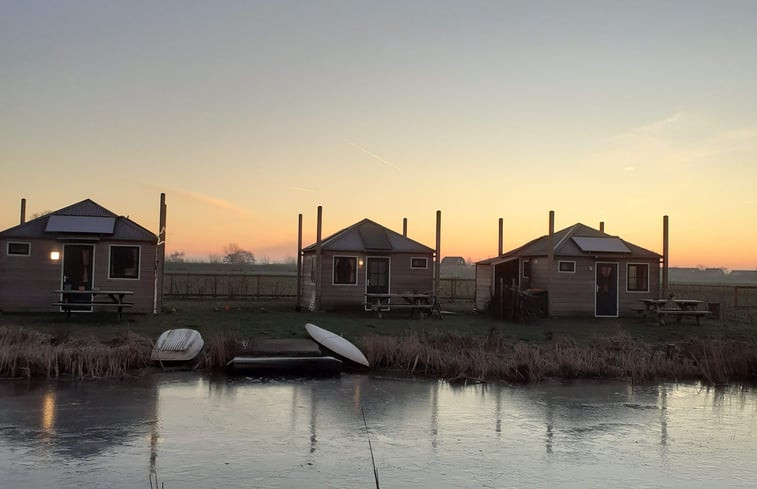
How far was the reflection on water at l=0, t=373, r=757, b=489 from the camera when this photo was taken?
6.11 m

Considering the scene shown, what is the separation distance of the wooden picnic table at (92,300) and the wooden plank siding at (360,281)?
651 cm

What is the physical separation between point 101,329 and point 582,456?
12.5 metres

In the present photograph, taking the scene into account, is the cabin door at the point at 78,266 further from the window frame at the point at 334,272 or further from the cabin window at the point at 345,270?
the cabin window at the point at 345,270

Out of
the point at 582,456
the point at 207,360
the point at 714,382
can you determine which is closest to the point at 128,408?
the point at 207,360

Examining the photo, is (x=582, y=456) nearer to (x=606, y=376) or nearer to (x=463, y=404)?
(x=463, y=404)

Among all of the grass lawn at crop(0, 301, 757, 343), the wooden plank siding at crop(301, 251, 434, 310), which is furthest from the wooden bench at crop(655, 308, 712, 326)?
the wooden plank siding at crop(301, 251, 434, 310)

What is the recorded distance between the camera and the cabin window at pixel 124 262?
2020 centimetres

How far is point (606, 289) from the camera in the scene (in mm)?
22703

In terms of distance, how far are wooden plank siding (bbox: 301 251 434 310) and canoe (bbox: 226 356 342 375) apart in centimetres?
1054

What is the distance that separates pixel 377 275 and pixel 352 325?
19.5 feet

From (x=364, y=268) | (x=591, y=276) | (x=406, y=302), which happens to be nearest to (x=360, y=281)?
(x=364, y=268)

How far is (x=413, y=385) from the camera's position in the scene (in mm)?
10977

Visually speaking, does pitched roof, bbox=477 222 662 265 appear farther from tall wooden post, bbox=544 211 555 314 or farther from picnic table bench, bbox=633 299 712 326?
picnic table bench, bbox=633 299 712 326

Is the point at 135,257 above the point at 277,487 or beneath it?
above
